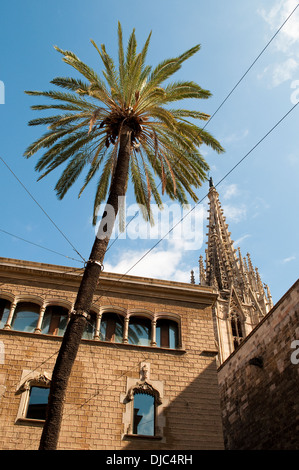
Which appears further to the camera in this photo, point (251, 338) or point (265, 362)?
point (251, 338)

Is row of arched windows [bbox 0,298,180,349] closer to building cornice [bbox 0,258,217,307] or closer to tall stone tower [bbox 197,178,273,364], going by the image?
building cornice [bbox 0,258,217,307]

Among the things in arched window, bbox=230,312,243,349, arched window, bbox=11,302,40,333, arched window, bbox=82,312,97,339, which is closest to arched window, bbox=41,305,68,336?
arched window, bbox=11,302,40,333

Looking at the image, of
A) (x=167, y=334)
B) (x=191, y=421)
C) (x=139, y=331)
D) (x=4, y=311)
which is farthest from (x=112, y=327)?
(x=191, y=421)

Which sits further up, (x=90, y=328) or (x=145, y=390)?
(x=90, y=328)

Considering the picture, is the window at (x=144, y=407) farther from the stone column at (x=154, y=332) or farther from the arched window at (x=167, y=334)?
the arched window at (x=167, y=334)

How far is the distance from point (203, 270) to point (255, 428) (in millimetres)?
36747

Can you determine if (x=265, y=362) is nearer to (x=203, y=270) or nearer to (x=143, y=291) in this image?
(x=143, y=291)

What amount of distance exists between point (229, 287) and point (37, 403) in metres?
39.9

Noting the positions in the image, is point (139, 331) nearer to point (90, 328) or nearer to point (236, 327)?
point (90, 328)

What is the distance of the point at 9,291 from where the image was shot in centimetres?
1523

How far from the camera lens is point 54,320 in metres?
15.1

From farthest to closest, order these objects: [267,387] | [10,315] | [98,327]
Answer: [267,387]
[98,327]
[10,315]
